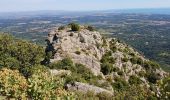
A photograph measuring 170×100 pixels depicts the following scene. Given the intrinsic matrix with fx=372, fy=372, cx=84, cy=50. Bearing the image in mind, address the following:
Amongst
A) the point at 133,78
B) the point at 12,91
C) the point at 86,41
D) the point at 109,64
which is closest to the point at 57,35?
the point at 86,41

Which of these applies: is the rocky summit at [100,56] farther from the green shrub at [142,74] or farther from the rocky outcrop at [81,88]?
the rocky outcrop at [81,88]

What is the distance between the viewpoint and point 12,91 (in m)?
50.4

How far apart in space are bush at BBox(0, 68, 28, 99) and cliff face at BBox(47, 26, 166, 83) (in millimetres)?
31114

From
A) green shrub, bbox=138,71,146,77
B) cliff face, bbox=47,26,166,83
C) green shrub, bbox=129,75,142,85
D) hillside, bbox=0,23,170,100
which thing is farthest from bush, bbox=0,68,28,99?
green shrub, bbox=138,71,146,77

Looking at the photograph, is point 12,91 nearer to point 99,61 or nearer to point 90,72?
point 90,72

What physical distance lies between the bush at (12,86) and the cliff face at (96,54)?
1225 inches

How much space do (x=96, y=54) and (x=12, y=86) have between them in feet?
156

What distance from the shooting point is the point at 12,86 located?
50531mm

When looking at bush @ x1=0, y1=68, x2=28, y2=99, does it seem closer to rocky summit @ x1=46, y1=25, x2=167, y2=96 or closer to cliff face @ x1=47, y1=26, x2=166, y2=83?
rocky summit @ x1=46, y1=25, x2=167, y2=96

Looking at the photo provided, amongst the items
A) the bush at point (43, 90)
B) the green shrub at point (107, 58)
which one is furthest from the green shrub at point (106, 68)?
the bush at point (43, 90)

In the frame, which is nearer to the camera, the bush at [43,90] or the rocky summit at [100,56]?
the bush at [43,90]

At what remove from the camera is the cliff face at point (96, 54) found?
88625 mm

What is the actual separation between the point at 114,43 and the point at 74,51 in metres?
22.6

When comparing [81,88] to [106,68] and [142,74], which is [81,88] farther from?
[142,74]
